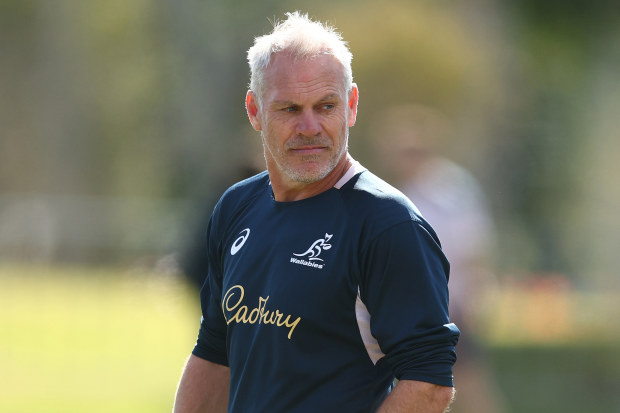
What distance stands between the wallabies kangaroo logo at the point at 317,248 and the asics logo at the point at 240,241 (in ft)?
1.18

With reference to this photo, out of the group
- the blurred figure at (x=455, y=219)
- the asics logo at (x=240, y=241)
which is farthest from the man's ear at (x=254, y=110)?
the blurred figure at (x=455, y=219)

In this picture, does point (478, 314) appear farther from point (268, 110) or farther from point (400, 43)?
point (400, 43)

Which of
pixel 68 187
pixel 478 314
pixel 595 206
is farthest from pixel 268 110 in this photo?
pixel 68 187

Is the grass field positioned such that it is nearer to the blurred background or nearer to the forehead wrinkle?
the blurred background

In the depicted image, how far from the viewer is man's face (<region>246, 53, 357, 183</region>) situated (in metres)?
3.64

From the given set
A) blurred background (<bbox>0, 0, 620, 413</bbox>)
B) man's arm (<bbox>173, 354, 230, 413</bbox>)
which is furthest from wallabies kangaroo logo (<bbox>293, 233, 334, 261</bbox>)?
blurred background (<bbox>0, 0, 620, 413</bbox>)

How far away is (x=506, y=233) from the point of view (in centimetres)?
2122

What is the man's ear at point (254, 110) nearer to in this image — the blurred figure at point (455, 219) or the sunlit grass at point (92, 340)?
the blurred figure at point (455, 219)

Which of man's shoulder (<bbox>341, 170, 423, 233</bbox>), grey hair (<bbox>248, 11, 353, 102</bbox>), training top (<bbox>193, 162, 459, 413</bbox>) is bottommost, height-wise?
training top (<bbox>193, 162, 459, 413</bbox>)

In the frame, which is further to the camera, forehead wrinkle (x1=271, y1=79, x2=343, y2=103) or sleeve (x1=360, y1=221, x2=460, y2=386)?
forehead wrinkle (x1=271, y1=79, x2=343, y2=103)

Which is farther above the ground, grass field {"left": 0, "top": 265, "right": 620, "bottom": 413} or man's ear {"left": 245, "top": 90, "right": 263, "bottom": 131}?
man's ear {"left": 245, "top": 90, "right": 263, "bottom": 131}

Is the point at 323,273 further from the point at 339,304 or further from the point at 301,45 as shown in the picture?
the point at 301,45

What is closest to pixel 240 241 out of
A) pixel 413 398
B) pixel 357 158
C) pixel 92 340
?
pixel 413 398

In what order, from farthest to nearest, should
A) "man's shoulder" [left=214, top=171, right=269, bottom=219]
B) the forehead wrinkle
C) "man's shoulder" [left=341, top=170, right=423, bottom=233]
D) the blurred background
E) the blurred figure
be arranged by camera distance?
the blurred background → the blurred figure → "man's shoulder" [left=214, top=171, right=269, bottom=219] → the forehead wrinkle → "man's shoulder" [left=341, top=170, right=423, bottom=233]
